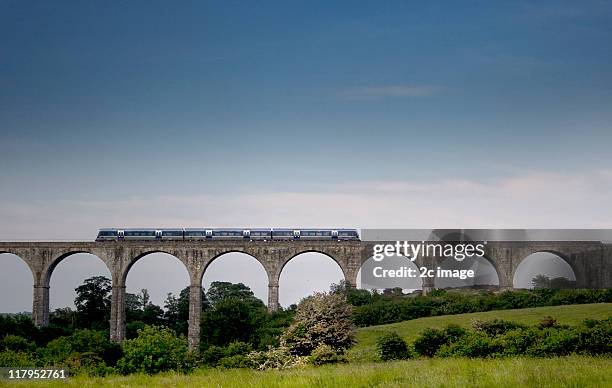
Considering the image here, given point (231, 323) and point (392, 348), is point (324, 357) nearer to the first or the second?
point (392, 348)

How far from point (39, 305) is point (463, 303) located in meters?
33.1

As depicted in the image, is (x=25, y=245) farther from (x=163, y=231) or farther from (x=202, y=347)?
(x=202, y=347)

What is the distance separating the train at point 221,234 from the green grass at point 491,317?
1304cm

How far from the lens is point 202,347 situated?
50.0 metres

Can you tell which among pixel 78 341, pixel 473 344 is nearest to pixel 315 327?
pixel 473 344

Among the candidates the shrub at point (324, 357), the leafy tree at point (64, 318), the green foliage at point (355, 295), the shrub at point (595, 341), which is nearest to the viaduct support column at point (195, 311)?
the green foliage at point (355, 295)

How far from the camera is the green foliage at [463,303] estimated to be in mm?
49125

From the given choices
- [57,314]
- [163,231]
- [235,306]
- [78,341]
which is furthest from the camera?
[57,314]

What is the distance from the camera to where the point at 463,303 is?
5066 centimetres

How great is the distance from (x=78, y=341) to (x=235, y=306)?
10909 millimetres

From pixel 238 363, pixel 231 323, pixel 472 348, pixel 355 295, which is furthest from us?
pixel 355 295

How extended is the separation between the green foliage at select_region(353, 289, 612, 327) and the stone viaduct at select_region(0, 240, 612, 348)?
432 cm

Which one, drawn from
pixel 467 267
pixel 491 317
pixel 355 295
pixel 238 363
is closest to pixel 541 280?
pixel 467 267

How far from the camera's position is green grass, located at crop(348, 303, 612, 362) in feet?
128
